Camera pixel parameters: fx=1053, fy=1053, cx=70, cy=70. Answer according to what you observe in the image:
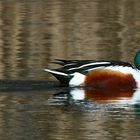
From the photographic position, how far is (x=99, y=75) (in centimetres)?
1428

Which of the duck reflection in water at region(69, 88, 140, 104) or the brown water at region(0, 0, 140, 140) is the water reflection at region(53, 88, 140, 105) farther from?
the brown water at region(0, 0, 140, 140)

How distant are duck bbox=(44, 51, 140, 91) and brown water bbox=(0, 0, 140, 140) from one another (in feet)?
1.44

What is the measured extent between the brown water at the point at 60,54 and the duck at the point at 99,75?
0.44 metres

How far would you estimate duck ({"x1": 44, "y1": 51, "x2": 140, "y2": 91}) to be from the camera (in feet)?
46.3

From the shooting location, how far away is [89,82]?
1420cm

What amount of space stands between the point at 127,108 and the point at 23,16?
12.9m

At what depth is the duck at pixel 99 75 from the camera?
556 inches

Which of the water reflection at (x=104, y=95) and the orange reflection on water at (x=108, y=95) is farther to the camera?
the orange reflection on water at (x=108, y=95)

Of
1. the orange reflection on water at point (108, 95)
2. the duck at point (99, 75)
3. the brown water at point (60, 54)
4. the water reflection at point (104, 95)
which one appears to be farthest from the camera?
the duck at point (99, 75)

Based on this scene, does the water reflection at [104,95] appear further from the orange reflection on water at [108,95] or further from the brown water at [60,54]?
the brown water at [60,54]

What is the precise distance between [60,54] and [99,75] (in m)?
3.42

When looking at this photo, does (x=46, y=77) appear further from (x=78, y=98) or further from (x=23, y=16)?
(x=23, y=16)

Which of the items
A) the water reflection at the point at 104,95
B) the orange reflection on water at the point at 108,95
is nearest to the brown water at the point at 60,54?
the water reflection at the point at 104,95

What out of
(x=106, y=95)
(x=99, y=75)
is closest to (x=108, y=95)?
(x=106, y=95)
